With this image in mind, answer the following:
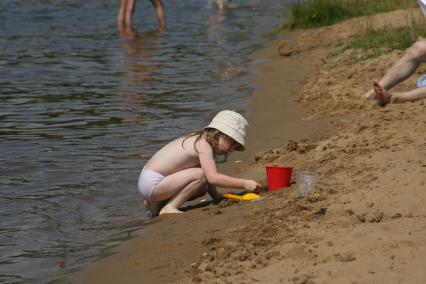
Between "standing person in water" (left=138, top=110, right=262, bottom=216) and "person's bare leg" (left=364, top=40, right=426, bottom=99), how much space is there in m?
1.84

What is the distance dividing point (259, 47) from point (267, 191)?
31.3 ft

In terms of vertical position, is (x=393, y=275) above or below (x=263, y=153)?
above

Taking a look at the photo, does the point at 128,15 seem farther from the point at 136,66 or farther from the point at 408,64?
the point at 408,64

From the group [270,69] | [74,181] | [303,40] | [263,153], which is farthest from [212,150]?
[303,40]

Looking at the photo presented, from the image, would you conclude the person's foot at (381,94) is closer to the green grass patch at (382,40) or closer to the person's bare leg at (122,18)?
the green grass patch at (382,40)

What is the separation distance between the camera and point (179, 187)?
6.58 meters

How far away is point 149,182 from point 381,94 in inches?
91.8

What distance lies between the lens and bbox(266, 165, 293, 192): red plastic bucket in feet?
20.5

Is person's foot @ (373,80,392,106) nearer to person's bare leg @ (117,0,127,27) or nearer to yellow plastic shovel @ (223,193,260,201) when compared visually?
yellow plastic shovel @ (223,193,260,201)

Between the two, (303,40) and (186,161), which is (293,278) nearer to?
(186,161)

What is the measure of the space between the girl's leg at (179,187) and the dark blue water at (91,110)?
0.26 m

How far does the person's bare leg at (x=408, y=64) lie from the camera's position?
7734 mm

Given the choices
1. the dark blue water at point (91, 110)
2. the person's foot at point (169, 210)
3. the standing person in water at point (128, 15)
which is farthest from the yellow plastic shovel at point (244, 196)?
the standing person in water at point (128, 15)

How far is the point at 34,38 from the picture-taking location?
18047 millimetres
